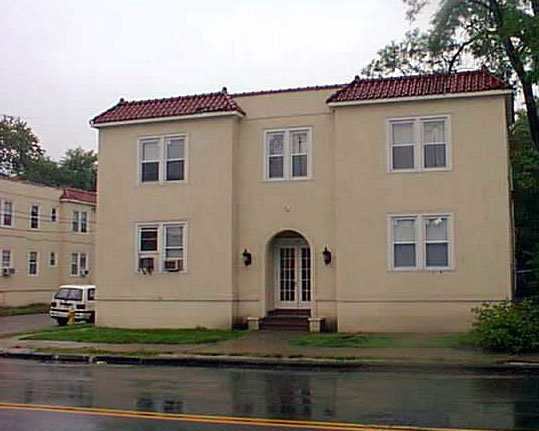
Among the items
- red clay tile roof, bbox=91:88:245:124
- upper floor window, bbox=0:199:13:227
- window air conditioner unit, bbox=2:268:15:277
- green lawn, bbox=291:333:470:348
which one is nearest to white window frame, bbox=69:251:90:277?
window air conditioner unit, bbox=2:268:15:277

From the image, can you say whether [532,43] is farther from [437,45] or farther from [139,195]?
[139,195]

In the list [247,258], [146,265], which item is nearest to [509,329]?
[247,258]

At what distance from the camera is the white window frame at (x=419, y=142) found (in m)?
22.3

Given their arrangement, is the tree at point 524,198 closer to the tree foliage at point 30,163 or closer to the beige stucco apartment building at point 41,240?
the beige stucco apartment building at point 41,240

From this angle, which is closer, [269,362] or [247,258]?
[269,362]

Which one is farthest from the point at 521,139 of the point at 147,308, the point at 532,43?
the point at 147,308

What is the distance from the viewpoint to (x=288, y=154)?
955 inches

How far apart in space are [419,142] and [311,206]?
379 cm

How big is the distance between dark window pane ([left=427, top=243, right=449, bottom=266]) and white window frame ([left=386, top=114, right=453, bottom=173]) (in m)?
2.19

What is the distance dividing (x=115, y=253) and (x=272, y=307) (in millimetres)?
5538

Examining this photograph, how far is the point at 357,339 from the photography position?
67.5 ft

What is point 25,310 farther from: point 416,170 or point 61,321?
point 416,170

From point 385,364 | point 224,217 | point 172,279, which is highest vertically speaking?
point 224,217

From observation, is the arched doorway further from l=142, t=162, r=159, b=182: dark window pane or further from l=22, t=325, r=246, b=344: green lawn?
l=142, t=162, r=159, b=182: dark window pane
